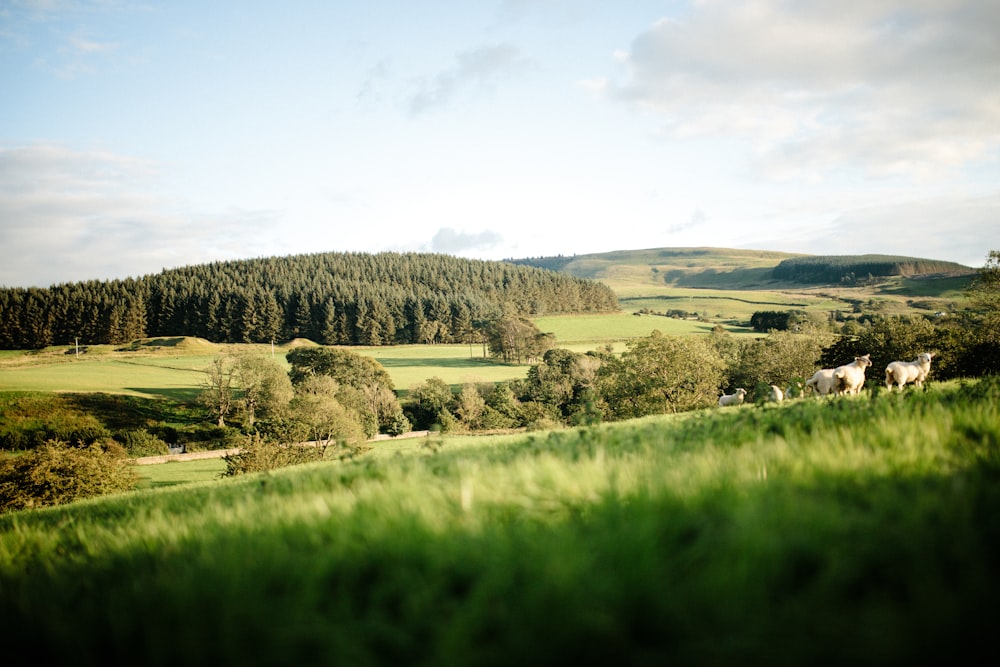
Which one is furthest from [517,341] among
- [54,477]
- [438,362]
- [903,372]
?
[903,372]

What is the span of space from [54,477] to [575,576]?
4934 centimetres

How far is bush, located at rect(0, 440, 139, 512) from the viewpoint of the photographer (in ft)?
115

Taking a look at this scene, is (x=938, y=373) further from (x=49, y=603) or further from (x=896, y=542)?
(x=49, y=603)

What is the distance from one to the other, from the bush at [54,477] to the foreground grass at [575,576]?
42519mm

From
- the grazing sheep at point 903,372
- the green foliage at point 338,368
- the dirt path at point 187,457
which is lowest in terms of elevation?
the dirt path at point 187,457

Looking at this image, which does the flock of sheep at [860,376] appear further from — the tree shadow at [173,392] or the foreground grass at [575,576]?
the tree shadow at [173,392]

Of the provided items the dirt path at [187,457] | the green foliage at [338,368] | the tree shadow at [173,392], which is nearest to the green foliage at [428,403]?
the green foliage at [338,368]

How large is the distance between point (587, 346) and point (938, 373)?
8902 cm

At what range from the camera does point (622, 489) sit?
9.49ft

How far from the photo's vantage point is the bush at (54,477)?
3503cm

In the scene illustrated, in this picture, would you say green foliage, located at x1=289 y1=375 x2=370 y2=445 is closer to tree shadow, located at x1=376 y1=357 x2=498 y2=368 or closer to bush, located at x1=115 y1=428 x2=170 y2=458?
bush, located at x1=115 y1=428 x2=170 y2=458

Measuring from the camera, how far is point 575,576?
1.89 m

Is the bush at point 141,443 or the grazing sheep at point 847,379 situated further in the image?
the bush at point 141,443

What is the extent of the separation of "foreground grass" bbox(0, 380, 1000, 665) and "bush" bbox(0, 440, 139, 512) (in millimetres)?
42519
